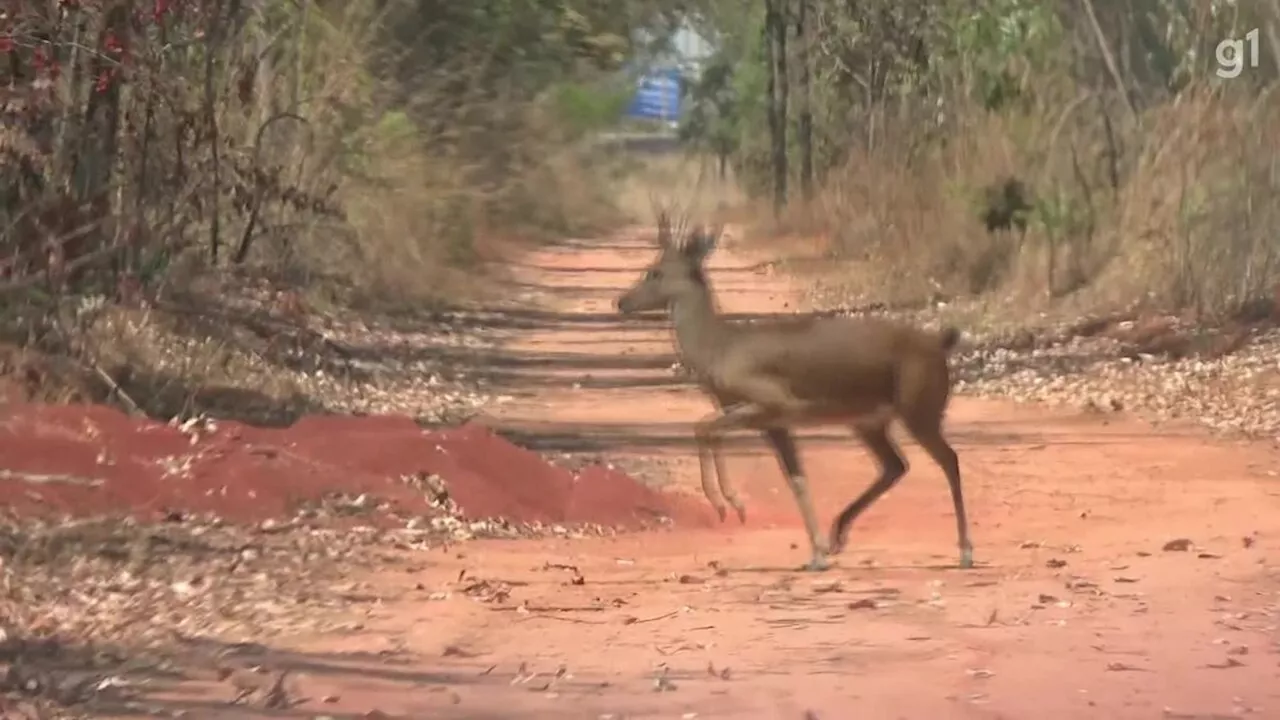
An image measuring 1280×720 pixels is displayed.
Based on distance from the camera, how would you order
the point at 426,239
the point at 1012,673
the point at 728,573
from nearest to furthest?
1. the point at 1012,673
2. the point at 728,573
3. the point at 426,239

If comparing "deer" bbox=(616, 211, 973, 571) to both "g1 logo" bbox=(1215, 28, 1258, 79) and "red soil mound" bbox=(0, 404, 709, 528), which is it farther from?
"g1 logo" bbox=(1215, 28, 1258, 79)

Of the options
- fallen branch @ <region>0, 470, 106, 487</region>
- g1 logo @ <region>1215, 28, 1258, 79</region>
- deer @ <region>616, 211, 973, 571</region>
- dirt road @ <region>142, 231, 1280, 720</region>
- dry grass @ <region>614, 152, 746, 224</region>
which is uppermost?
g1 logo @ <region>1215, 28, 1258, 79</region>

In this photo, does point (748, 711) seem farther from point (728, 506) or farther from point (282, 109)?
point (282, 109)

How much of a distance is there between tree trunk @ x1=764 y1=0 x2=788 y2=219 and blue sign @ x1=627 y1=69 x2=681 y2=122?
29.0 m

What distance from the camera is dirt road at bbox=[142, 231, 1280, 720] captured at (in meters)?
7.12

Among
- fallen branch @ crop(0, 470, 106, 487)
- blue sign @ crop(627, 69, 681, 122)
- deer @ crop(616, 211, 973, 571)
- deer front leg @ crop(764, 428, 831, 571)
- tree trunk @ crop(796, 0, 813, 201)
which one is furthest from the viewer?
blue sign @ crop(627, 69, 681, 122)

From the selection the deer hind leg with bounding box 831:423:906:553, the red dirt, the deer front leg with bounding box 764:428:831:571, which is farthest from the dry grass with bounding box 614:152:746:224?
the deer front leg with bounding box 764:428:831:571

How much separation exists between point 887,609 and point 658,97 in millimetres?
81465

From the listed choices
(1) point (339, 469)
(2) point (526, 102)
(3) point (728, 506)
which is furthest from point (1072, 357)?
(2) point (526, 102)

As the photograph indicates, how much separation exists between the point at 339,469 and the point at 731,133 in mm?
57126

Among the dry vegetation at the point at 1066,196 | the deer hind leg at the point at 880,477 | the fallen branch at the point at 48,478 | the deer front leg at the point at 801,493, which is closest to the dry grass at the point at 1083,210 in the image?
the dry vegetation at the point at 1066,196

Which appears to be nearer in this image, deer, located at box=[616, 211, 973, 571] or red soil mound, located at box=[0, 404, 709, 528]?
deer, located at box=[616, 211, 973, 571]

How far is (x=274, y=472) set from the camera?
1113 centimetres

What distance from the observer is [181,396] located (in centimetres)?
1423
